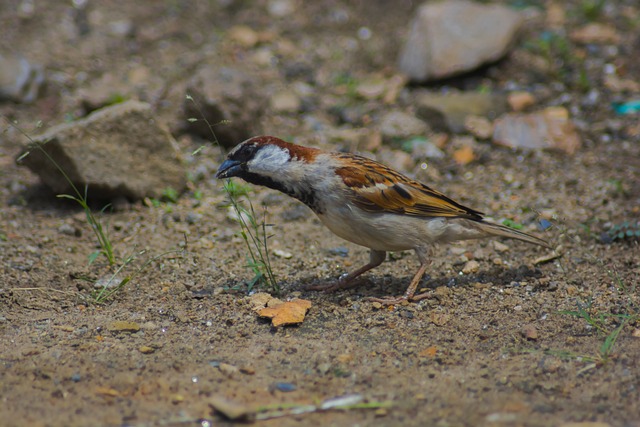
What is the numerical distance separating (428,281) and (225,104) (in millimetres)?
2720

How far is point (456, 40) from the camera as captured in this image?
27.7 feet

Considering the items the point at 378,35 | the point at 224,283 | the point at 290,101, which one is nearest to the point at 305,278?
the point at 224,283

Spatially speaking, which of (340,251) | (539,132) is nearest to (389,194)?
(340,251)

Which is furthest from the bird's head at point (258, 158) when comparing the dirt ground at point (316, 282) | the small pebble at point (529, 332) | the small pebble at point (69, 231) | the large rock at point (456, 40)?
the large rock at point (456, 40)

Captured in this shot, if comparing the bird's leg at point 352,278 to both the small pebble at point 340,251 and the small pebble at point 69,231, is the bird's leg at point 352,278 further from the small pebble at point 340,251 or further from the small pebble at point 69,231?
the small pebble at point 69,231

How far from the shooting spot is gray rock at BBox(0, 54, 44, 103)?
8.00 m

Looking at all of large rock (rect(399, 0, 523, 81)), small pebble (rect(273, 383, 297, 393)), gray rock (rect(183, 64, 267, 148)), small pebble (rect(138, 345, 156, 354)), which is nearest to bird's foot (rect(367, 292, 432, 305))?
small pebble (rect(273, 383, 297, 393))

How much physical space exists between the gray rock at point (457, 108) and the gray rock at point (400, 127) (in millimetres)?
113

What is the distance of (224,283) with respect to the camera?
5.57 metres

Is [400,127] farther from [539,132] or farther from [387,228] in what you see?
[387,228]

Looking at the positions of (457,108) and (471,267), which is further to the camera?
(457,108)

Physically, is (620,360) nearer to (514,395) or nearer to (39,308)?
(514,395)

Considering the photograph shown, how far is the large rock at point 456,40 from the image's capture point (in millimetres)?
8406

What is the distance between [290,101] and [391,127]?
126 centimetres
